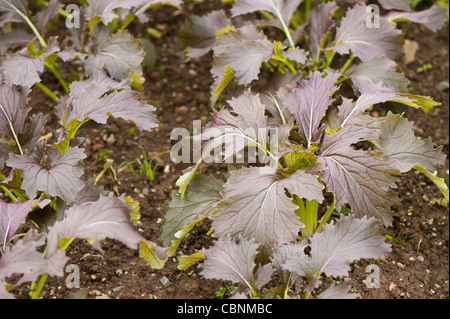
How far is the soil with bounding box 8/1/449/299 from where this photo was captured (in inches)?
103

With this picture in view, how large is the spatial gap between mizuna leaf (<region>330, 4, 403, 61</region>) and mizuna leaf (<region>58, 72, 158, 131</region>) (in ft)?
3.87

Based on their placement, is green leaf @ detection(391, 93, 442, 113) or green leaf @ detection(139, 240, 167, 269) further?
green leaf @ detection(391, 93, 442, 113)

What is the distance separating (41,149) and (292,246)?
126 cm

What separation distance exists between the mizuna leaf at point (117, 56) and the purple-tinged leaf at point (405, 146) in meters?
1.31

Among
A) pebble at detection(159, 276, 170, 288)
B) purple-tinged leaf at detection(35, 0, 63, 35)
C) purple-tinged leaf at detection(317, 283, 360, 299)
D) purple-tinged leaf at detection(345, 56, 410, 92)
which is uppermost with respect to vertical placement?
purple-tinged leaf at detection(35, 0, 63, 35)

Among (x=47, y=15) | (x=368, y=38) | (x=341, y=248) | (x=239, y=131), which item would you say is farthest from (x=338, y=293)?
(x=47, y=15)

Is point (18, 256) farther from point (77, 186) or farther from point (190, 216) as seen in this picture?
point (190, 216)

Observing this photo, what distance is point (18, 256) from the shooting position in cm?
199

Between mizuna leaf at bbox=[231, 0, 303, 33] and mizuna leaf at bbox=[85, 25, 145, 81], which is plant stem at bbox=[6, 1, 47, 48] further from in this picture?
mizuna leaf at bbox=[231, 0, 303, 33]

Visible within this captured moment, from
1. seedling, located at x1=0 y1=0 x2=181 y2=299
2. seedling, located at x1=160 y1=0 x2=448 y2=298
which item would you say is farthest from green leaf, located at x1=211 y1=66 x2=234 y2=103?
seedling, located at x1=0 y1=0 x2=181 y2=299

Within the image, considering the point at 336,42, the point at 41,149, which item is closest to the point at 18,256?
the point at 41,149

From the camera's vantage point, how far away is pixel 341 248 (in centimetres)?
218

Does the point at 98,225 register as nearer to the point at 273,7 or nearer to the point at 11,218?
the point at 11,218

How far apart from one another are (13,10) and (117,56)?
0.71 meters
